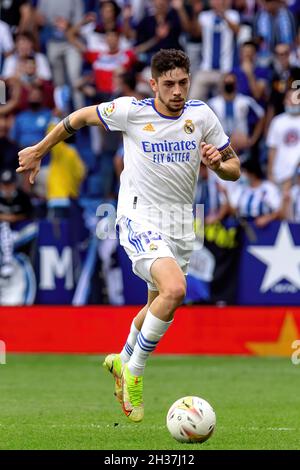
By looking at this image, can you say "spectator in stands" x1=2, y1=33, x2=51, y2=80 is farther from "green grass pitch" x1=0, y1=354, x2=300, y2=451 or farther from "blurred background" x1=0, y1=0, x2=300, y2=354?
"green grass pitch" x1=0, y1=354, x2=300, y2=451

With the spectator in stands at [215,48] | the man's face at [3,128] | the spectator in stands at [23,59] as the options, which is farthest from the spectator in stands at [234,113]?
the man's face at [3,128]

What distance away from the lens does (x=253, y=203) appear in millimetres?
16578

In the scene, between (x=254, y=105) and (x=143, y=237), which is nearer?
(x=143, y=237)

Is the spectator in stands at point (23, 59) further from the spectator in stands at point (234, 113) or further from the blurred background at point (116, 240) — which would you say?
the spectator in stands at point (234, 113)

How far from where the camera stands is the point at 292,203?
16500 millimetres

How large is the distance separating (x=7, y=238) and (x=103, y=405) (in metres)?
5.74

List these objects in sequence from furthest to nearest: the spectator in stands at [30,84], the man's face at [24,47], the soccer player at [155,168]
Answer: the man's face at [24,47] < the spectator in stands at [30,84] < the soccer player at [155,168]

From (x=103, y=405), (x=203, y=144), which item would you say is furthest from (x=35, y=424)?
(x=203, y=144)

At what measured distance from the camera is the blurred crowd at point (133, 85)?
1689 cm

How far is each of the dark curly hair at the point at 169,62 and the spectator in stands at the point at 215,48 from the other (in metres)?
10.5

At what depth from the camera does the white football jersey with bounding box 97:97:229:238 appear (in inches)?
358
